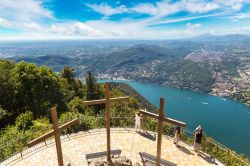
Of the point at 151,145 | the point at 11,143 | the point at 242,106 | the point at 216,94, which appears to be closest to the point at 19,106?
the point at 11,143

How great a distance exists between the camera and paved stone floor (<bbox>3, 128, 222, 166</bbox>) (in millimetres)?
10906

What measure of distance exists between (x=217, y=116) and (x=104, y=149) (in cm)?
10629

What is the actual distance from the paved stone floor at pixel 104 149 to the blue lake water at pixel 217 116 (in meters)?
68.6

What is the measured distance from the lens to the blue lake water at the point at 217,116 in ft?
264

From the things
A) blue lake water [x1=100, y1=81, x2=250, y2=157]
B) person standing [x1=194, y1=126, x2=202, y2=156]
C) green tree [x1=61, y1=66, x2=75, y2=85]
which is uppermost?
person standing [x1=194, y1=126, x2=202, y2=156]

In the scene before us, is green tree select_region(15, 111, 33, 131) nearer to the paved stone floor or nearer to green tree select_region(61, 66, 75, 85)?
the paved stone floor

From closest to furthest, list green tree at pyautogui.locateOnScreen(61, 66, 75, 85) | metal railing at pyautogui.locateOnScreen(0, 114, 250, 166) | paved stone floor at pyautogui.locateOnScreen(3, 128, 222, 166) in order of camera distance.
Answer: paved stone floor at pyautogui.locateOnScreen(3, 128, 222, 166)
metal railing at pyautogui.locateOnScreen(0, 114, 250, 166)
green tree at pyautogui.locateOnScreen(61, 66, 75, 85)

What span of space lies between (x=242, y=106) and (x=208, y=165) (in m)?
133

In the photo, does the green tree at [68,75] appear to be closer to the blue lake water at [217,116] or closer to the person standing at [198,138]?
the person standing at [198,138]

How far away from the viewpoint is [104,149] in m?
12.1

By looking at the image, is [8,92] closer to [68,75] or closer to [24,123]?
[24,123]

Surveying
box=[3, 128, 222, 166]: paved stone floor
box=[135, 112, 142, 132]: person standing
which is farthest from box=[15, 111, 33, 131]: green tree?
box=[135, 112, 142, 132]: person standing

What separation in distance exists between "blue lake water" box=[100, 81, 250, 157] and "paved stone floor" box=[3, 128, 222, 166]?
225 ft

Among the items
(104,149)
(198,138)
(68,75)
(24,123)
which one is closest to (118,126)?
(104,149)
